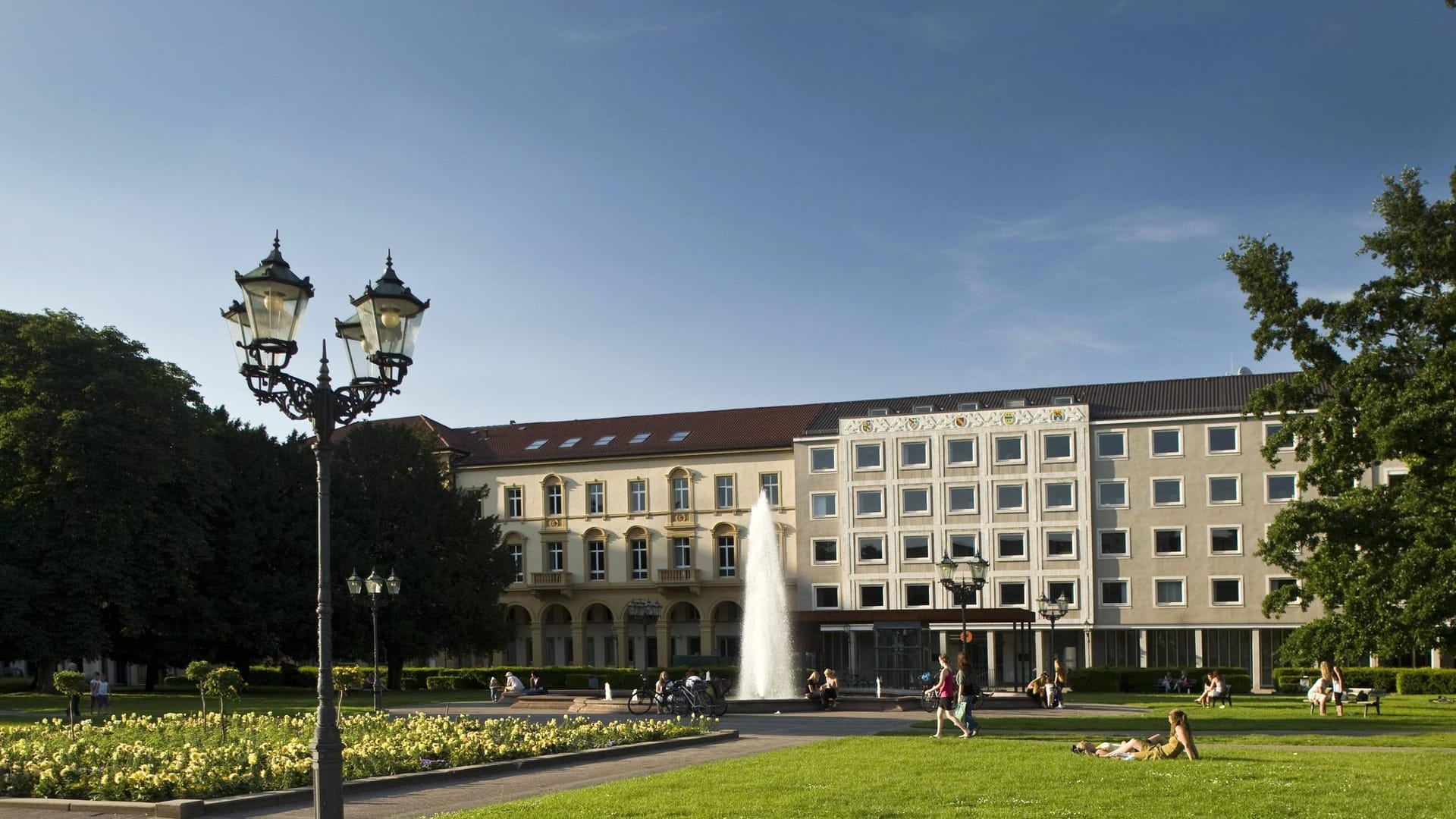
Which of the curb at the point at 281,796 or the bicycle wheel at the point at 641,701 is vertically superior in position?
the curb at the point at 281,796

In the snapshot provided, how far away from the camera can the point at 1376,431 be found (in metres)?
30.5

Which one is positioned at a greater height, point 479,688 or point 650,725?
point 650,725

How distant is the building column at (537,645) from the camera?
266ft

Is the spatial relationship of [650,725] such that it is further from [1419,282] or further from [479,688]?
[479,688]

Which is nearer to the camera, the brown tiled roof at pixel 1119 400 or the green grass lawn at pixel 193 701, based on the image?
the green grass lawn at pixel 193 701

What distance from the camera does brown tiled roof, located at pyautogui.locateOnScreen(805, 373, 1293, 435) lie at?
229 feet

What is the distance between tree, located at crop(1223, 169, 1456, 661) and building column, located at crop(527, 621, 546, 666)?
5331cm

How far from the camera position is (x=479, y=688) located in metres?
66.3

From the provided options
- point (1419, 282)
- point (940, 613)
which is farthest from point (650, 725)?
point (940, 613)

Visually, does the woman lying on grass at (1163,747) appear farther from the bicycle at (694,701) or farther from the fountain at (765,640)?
the fountain at (765,640)

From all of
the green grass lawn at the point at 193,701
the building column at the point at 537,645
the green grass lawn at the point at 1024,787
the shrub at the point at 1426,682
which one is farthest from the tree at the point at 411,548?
the green grass lawn at the point at 1024,787

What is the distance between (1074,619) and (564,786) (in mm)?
56140

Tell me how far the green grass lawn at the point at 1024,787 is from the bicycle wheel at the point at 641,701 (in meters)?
15.0

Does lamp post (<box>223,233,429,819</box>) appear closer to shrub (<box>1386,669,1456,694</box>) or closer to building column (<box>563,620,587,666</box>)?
shrub (<box>1386,669,1456,694</box>)
